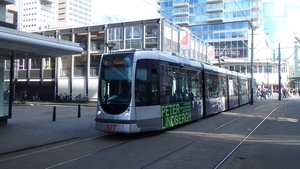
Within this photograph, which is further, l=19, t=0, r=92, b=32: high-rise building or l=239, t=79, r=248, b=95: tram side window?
l=19, t=0, r=92, b=32: high-rise building

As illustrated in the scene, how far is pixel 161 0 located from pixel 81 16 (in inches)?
2112

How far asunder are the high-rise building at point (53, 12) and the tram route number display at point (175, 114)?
110m

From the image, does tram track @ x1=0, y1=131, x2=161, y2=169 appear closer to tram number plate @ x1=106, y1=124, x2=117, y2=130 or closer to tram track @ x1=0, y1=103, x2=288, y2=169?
tram track @ x1=0, y1=103, x2=288, y2=169

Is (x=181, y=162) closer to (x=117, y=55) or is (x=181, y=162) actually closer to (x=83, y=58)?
(x=117, y=55)

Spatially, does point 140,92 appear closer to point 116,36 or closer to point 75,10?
point 116,36

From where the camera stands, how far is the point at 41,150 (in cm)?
865

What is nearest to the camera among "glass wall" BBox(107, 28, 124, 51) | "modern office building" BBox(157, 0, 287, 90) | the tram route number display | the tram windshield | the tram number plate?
the tram number plate

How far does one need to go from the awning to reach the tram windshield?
2.88 metres

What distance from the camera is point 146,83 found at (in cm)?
1050

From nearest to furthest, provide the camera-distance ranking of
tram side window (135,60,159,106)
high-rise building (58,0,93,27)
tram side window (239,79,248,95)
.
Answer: tram side window (135,60,159,106), tram side window (239,79,248,95), high-rise building (58,0,93,27)

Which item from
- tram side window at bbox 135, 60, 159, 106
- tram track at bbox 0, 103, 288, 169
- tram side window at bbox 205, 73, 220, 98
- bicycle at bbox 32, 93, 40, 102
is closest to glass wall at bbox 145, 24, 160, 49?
tram side window at bbox 205, 73, 220, 98

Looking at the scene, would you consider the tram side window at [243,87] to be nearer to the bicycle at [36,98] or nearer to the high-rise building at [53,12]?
the bicycle at [36,98]

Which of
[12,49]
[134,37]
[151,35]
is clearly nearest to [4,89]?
[12,49]

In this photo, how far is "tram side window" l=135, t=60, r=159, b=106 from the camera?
1025 cm
